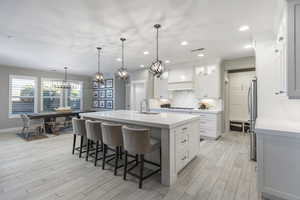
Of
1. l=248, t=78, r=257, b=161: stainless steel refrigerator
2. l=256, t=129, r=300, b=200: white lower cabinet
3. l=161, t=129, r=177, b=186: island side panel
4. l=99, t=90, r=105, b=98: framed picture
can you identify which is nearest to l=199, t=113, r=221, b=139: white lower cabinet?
l=248, t=78, r=257, b=161: stainless steel refrigerator

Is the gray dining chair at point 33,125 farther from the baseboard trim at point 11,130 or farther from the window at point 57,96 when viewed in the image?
the window at point 57,96

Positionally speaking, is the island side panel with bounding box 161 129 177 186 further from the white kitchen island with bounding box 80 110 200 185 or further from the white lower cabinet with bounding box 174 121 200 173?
the white lower cabinet with bounding box 174 121 200 173

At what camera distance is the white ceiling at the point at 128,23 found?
2127 mm

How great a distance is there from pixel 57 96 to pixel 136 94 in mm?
4247

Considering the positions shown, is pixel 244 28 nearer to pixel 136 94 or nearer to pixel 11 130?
pixel 136 94

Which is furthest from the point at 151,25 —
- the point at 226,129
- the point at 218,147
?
the point at 226,129

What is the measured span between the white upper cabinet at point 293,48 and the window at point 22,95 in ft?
28.5

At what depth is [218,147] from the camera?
13.0 ft

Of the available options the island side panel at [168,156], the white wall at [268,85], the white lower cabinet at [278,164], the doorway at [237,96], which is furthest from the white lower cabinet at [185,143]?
the doorway at [237,96]

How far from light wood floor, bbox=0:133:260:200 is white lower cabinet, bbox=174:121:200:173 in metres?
0.20

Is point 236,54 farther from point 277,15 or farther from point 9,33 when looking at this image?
point 9,33

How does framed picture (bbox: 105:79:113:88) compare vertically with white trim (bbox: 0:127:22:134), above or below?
above

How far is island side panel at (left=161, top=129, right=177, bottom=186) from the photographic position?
2.21 metres

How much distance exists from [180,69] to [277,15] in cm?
352
